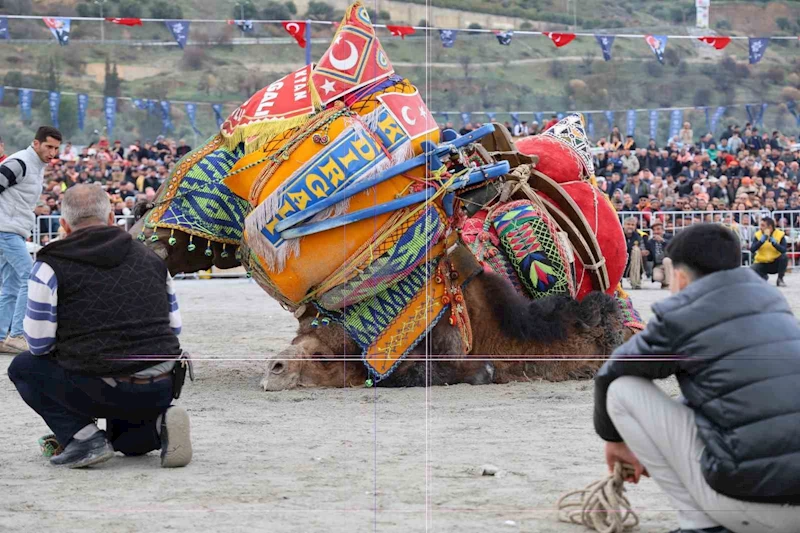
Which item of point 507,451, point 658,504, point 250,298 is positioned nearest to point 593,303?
point 507,451

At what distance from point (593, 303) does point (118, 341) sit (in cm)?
338

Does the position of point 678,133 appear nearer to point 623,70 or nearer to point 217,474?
Answer: point 623,70

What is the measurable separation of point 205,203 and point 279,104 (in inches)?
28.3

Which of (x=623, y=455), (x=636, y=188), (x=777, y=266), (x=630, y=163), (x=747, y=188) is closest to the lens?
(x=623, y=455)

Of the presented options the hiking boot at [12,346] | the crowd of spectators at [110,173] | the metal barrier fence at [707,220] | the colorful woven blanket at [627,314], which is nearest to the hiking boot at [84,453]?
the colorful woven blanket at [627,314]

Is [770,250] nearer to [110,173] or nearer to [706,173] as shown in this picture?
[706,173]

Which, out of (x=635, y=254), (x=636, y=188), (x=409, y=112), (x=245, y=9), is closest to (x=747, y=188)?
(x=636, y=188)

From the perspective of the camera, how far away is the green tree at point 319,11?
24969mm

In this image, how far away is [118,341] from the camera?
4586mm

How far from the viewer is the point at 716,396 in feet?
10.6

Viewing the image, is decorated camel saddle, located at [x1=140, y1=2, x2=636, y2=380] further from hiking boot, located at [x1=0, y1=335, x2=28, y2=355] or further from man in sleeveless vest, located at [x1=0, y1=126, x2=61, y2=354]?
hiking boot, located at [x1=0, y1=335, x2=28, y2=355]

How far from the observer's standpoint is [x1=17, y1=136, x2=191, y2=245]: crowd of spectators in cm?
1572

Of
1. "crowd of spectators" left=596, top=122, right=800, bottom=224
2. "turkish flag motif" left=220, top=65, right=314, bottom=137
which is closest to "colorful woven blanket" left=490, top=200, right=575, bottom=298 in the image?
"turkish flag motif" left=220, top=65, right=314, bottom=137

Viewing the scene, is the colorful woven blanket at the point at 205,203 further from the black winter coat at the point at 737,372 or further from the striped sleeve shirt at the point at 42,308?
the black winter coat at the point at 737,372
